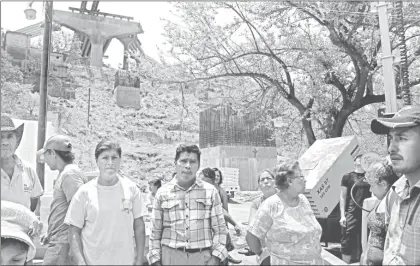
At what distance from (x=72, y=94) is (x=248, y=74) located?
24.3 meters

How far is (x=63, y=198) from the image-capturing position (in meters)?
3.23

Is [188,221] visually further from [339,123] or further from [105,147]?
Answer: [339,123]

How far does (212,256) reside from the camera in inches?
117

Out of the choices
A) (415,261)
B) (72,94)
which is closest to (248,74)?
(415,261)

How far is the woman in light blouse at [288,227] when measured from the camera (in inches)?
110

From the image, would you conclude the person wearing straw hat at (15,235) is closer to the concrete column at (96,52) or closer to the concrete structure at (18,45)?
the concrete structure at (18,45)

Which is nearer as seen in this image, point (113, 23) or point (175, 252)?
point (175, 252)

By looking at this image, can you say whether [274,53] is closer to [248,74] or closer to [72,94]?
[248,74]

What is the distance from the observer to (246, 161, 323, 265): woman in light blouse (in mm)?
2787

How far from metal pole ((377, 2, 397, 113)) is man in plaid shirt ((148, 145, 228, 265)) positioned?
464cm

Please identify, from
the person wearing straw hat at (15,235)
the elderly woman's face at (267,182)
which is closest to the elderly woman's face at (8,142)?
the person wearing straw hat at (15,235)

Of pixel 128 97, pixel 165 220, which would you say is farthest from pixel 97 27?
pixel 165 220

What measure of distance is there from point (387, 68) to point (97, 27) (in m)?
38.7

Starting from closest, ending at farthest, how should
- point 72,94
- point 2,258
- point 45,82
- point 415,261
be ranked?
point 2,258, point 415,261, point 45,82, point 72,94
